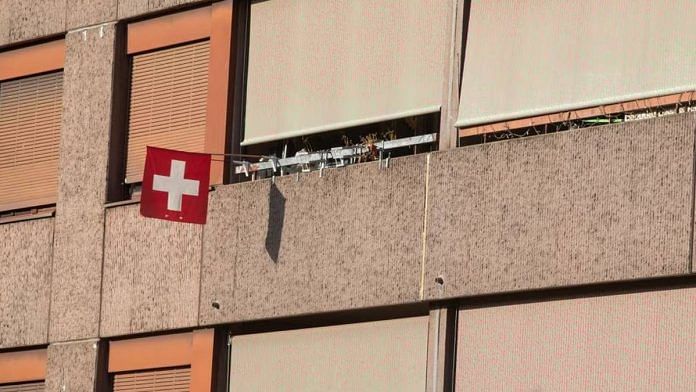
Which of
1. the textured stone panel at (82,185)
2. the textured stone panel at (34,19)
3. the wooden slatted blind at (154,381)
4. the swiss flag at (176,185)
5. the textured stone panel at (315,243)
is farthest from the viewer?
the textured stone panel at (34,19)

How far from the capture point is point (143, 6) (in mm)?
22094

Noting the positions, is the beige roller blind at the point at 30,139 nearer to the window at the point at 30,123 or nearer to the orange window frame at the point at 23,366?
the window at the point at 30,123

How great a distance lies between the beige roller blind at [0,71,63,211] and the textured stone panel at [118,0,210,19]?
1.16 metres

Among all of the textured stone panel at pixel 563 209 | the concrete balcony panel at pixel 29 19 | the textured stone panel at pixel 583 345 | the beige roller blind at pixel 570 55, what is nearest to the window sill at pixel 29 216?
the concrete balcony panel at pixel 29 19

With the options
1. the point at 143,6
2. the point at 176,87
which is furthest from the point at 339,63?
the point at 143,6

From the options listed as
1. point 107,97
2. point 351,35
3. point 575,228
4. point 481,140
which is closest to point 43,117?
point 107,97

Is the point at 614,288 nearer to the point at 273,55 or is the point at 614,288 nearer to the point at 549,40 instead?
the point at 549,40

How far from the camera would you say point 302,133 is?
20500 millimetres

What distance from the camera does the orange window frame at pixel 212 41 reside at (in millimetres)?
21078

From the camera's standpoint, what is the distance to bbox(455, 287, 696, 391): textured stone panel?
16891 mm

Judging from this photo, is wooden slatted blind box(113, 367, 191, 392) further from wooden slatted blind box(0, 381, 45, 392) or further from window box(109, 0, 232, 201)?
window box(109, 0, 232, 201)

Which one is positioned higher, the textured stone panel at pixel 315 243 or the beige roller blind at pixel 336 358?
the textured stone panel at pixel 315 243

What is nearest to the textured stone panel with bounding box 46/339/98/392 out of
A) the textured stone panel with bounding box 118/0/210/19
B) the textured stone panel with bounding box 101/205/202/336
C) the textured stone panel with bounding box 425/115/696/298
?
the textured stone panel with bounding box 101/205/202/336

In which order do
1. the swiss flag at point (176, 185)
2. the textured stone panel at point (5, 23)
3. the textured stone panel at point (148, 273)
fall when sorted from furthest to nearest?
1. the textured stone panel at point (5, 23)
2. the textured stone panel at point (148, 273)
3. the swiss flag at point (176, 185)
